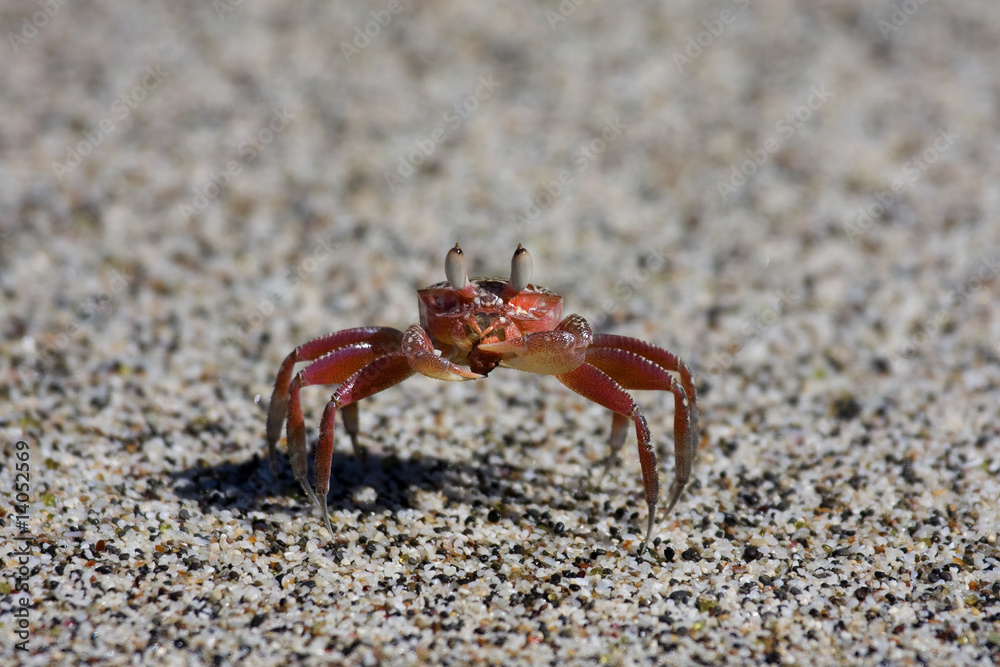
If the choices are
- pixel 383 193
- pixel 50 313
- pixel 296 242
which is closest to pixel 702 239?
pixel 383 193

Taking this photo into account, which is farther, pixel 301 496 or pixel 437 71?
pixel 437 71

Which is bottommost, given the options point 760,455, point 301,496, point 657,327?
point 301,496

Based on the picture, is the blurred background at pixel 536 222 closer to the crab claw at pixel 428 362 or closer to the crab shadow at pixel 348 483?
the crab shadow at pixel 348 483

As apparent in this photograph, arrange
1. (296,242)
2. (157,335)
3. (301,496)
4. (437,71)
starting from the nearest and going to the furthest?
(301,496) → (157,335) → (296,242) → (437,71)

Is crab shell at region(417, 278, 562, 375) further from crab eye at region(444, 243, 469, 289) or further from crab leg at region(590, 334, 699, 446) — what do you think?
crab leg at region(590, 334, 699, 446)

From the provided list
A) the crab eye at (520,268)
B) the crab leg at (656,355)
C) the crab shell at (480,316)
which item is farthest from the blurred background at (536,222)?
the crab eye at (520,268)

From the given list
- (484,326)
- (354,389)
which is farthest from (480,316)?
(354,389)

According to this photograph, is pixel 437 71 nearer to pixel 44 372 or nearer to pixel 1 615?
pixel 44 372
